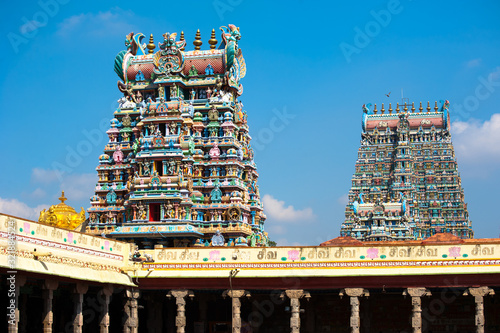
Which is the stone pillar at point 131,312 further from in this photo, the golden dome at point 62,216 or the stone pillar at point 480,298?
the golden dome at point 62,216

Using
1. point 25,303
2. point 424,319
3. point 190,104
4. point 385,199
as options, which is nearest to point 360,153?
point 385,199

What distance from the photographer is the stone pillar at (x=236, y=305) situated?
3466 cm

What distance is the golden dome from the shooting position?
5450 cm

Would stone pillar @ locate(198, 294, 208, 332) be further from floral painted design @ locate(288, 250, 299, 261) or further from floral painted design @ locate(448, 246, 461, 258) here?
floral painted design @ locate(448, 246, 461, 258)

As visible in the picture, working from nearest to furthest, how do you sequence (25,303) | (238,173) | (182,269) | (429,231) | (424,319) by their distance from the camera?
(25,303)
(182,269)
(424,319)
(238,173)
(429,231)

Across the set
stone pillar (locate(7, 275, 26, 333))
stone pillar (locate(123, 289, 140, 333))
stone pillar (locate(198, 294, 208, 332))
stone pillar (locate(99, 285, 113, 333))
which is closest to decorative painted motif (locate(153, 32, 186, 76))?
stone pillar (locate(198, 294, 208, 332))

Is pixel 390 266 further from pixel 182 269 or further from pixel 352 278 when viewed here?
pixel 182 269

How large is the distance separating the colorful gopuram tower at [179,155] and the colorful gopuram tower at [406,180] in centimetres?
3244

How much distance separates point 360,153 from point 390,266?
6841 centimetres

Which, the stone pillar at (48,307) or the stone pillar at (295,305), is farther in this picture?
the stone pillar at (295,305)

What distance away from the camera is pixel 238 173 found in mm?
54438

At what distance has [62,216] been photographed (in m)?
55.4

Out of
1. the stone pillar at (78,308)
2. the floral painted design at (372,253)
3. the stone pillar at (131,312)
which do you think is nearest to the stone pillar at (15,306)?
the stone pillar at (78,308)

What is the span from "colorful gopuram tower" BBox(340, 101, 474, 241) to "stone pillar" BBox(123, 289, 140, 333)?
5498cm
